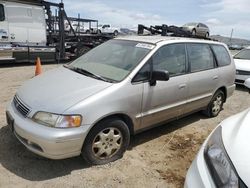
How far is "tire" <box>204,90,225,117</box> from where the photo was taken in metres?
5.94

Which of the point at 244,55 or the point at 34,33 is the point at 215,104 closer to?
the point at 244,55

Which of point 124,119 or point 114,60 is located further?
point 114,60

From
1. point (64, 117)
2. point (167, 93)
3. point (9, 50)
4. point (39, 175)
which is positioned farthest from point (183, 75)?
point (9, 50)

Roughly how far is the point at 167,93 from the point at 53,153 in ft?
6.59

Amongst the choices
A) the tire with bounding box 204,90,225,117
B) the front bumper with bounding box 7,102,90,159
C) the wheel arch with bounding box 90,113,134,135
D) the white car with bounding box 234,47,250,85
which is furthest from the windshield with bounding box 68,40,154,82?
the white car with bounding box 234,47,250,85

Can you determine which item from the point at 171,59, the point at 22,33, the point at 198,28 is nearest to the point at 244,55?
the point at 171,59

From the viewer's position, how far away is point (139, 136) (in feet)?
15.7

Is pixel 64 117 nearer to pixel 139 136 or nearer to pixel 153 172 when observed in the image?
pixel 153 172

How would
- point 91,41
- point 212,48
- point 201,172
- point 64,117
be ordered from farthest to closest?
point 91,41 < point 212,48 < point 64,117 < point 201,172

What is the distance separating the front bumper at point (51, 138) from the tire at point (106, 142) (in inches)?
5.7

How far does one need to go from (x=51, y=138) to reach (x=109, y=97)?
877mm

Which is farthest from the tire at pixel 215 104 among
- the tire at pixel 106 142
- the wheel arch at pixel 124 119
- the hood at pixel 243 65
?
the hood at pixel 243 65

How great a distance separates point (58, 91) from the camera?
3.59 m

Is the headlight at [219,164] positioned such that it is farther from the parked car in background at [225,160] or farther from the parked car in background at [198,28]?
the parked car in background at [198,28]
